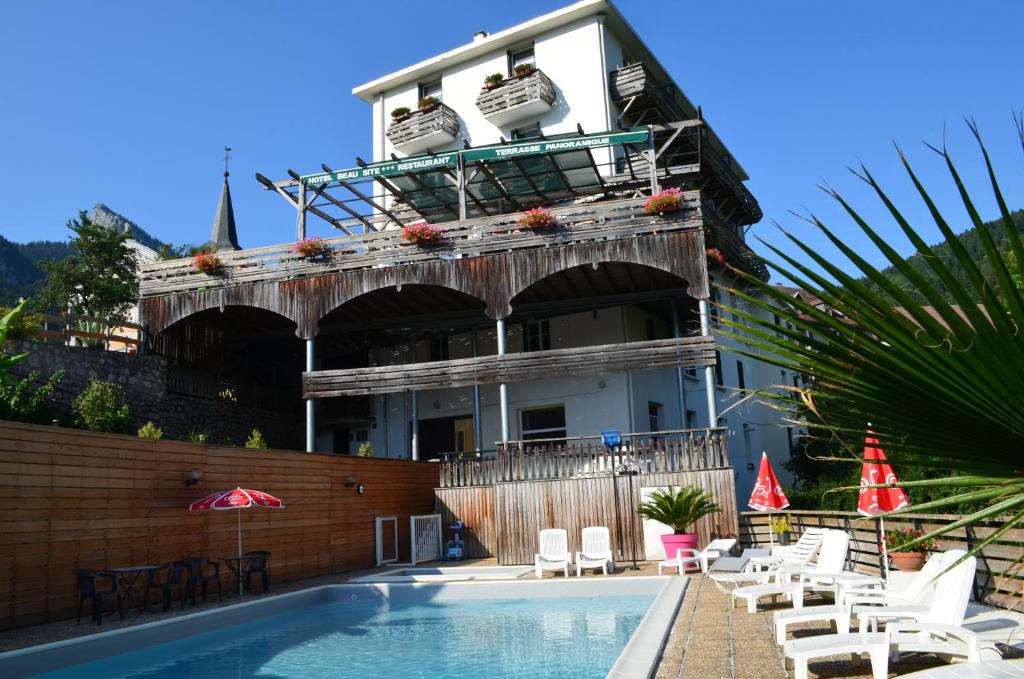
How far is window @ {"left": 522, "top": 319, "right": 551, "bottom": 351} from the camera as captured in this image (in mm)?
22500

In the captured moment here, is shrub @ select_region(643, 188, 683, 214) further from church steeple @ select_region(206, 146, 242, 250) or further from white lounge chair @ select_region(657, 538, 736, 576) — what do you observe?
church steeple @ select_region(206, 146, 242, 250)

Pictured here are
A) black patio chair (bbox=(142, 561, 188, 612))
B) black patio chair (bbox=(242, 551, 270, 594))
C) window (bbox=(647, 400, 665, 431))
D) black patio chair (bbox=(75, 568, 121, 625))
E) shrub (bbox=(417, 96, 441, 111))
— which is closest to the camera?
black patio chair (bbox=(75, 568, 121, 625))

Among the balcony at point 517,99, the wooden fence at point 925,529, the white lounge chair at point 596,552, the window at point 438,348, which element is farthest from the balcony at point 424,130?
the wooden fence at point 925,529

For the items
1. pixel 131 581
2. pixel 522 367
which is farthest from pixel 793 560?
pixel 522 367

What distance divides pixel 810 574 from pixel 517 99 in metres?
19.0

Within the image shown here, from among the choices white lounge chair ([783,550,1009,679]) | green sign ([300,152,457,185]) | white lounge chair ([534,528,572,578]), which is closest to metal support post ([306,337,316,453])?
green sign ([300,152,457,185])

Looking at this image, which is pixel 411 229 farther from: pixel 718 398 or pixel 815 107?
pixel 815 107

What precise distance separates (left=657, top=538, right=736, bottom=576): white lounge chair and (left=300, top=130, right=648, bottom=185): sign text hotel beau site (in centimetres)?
962

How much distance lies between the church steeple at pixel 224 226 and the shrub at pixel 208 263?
29.1m

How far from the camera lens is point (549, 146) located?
1852 centimetres

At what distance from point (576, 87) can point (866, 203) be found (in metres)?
23.1

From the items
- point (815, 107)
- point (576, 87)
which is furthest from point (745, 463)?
point (815, 107)

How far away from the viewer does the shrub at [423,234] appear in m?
18.3

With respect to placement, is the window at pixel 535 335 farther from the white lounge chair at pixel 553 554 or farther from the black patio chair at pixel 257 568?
the black patio chair at pixel 257 568
